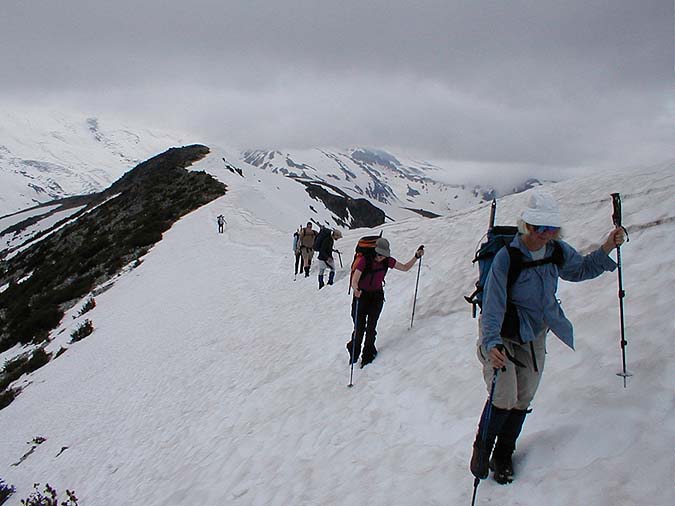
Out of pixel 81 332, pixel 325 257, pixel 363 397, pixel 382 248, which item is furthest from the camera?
pixel 81 332

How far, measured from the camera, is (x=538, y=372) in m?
3.87

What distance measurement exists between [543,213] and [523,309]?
851 mm

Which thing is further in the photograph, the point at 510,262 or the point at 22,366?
the point at 22,366

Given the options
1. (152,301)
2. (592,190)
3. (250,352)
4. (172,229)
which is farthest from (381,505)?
(172,229)

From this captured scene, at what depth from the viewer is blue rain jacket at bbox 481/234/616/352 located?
3660 millimetres

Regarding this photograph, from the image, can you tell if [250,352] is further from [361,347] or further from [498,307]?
[498,307]

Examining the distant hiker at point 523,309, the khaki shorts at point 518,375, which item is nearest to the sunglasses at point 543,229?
the distant hiker at point 523,309

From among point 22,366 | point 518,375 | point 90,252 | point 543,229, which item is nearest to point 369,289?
point 518,375

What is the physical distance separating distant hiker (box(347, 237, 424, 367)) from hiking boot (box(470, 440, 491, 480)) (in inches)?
149

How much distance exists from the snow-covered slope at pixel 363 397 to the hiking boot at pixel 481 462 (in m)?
0.34

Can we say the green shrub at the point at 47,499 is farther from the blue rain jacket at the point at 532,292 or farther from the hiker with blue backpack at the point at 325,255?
the hiker with blue backpack at the point at 325,255

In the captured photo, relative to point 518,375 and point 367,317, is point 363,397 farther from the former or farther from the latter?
point 518,375

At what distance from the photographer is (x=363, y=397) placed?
23.6ft

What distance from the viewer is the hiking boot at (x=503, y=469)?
4094 millimetres
